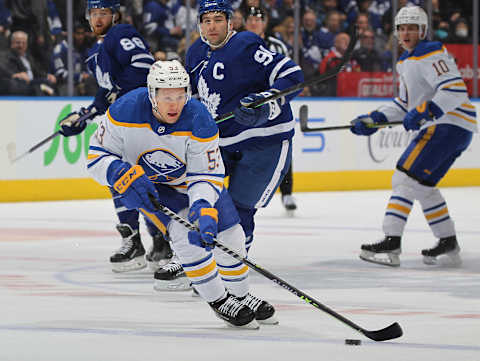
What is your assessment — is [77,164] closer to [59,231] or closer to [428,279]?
[59,231]

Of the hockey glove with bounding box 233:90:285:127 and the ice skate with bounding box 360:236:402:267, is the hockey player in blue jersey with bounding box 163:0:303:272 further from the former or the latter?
the ice skate with bounding box 360:236:402:267

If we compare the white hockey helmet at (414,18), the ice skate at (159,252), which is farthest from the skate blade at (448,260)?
the ice skate at (159,252)

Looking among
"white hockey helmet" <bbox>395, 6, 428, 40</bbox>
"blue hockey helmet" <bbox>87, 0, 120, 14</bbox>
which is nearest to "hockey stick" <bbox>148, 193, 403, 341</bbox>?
→ "blue hockey helmet" <bbox>87, 0, 120, 14</bbox>

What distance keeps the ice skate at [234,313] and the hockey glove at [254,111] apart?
94cm

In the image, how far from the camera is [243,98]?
4.58m

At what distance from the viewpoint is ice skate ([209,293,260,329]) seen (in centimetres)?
378

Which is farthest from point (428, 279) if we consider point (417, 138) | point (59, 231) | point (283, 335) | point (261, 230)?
point (59, 231)

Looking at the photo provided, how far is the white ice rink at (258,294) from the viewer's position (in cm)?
342

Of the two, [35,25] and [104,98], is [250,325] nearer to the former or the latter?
[104,98]

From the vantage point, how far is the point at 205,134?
3779 millimetres

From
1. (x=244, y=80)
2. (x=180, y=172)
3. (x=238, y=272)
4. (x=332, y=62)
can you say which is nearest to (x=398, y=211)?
(x=244, y=80)

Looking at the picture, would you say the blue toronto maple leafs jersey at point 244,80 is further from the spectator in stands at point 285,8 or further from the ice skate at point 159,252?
the spectator in stands at point 285,8

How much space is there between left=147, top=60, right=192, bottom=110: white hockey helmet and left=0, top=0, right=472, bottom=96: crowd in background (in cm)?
418

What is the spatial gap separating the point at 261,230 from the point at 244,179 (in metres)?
2.98
